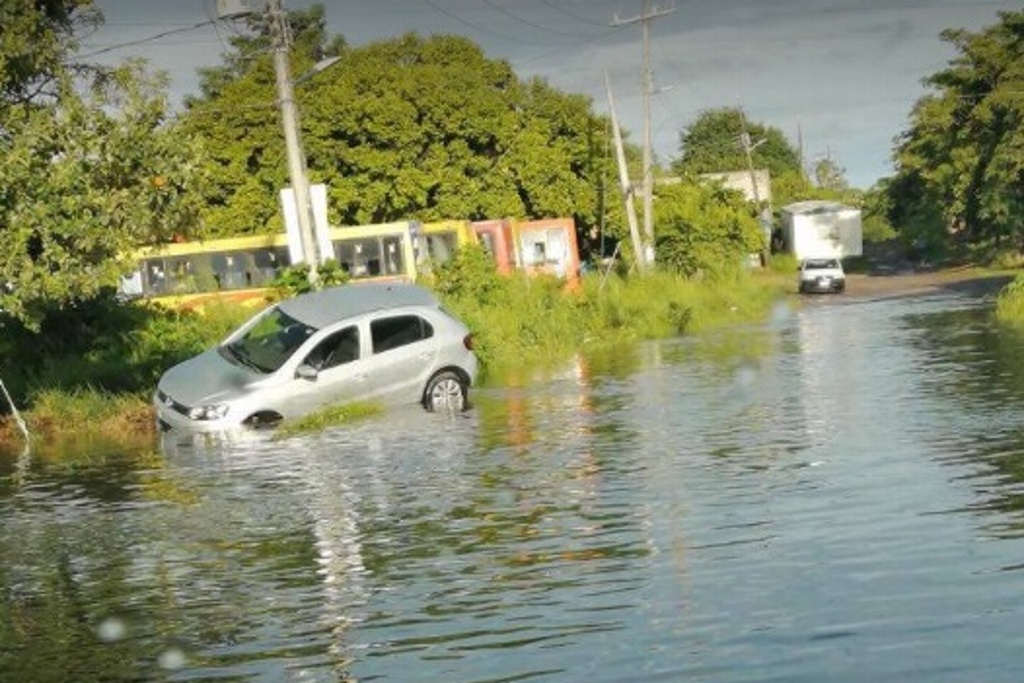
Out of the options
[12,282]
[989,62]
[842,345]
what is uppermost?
[989,62]

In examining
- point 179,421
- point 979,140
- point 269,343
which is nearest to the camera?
point 179,421

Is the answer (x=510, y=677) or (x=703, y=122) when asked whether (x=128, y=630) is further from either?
(x=703, y=122)

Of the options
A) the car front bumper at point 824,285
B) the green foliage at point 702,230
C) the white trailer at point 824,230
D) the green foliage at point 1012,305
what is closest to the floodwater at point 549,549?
the green foliage at point 1012,305

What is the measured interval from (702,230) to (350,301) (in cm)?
3663

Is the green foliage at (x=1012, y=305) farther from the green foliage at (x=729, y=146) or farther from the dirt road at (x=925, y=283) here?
the green foliage at (x=729, y=146)

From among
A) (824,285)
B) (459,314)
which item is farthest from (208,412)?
(824,285)

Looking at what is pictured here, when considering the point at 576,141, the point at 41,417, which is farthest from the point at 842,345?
the point at 576,141

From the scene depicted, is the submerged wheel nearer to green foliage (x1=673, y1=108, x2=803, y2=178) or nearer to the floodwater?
the floodwater

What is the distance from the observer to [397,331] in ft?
70.8

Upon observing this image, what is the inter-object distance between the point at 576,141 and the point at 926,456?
159ft

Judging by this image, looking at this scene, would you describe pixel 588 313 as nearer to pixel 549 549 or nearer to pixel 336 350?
pixel 336 350

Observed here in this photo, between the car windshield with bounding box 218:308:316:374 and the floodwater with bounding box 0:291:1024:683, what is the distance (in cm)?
177

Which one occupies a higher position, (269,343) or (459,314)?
(269,343)

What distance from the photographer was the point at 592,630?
8.19 metres
